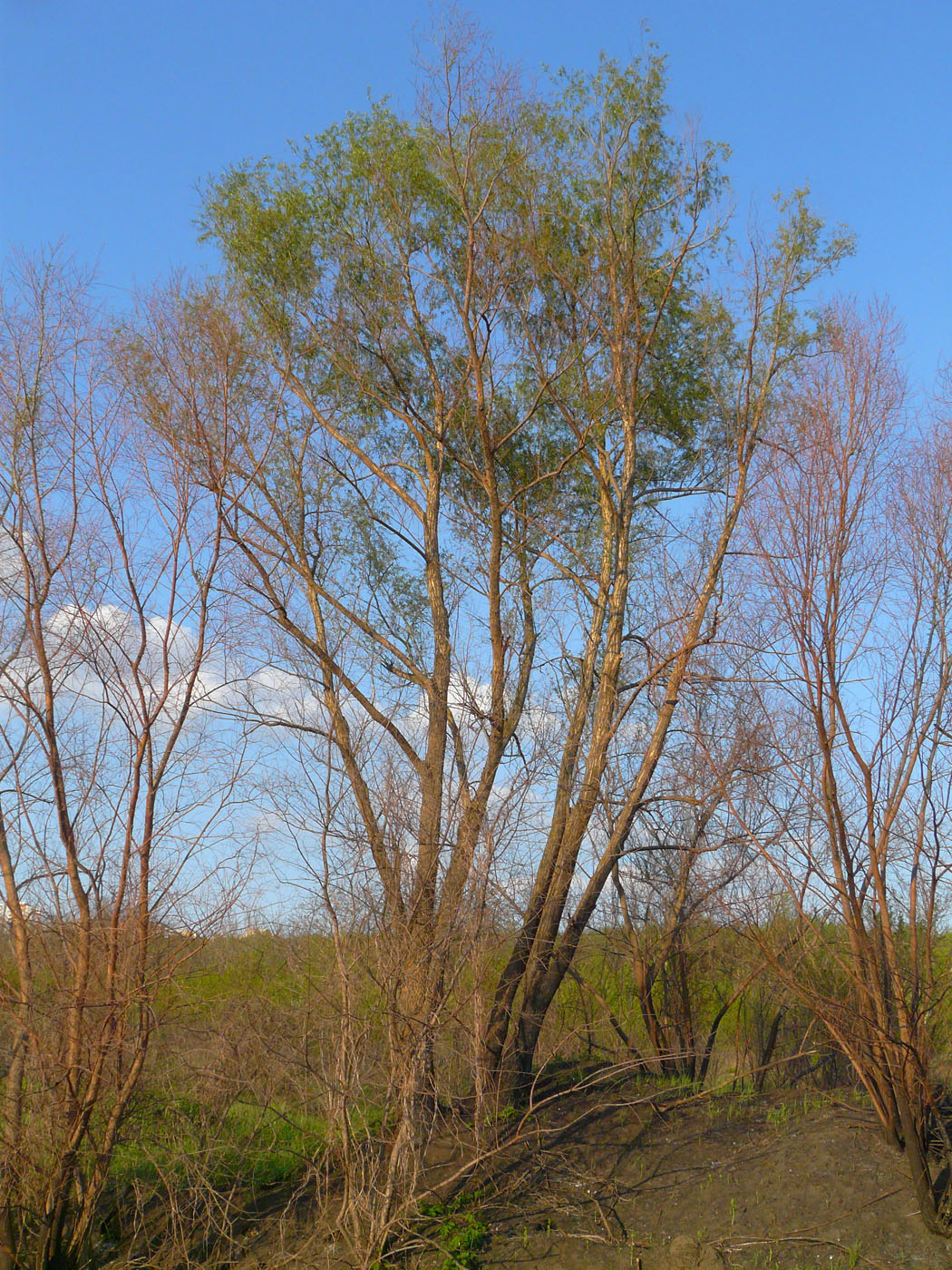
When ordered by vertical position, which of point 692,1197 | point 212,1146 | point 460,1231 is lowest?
point 460,1231

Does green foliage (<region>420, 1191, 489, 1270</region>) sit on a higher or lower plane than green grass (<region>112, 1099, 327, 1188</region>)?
lower

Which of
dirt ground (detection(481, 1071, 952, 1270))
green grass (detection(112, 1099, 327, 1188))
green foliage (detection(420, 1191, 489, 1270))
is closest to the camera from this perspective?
dirt ground (detection(481, 1071, 952, 1270))

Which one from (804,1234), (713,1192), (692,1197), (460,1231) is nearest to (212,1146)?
(460,1231)

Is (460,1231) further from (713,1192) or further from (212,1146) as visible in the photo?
(212,1146)

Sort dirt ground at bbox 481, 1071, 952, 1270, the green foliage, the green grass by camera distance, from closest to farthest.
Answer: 1. dirt ground at bbox 481, 1071, 952, 1270
2. the green foliage
3. the green grass

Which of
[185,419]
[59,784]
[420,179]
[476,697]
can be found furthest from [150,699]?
[420,179]

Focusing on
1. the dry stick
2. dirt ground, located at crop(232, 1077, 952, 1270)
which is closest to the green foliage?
dirt ground, located at crop(232, 1077, 952, 1270)

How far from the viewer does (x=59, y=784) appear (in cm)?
757

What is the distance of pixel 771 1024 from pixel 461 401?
8023 millimetres

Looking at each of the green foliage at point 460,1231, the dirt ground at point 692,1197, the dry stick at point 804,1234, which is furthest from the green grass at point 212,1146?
the dry stick at point 804,1234

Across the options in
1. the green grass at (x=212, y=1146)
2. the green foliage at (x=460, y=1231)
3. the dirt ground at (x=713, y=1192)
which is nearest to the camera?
the dirt ground at (x=713, y=1192)

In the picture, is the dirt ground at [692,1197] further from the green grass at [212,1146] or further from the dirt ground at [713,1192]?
the green grass at [212,1146]

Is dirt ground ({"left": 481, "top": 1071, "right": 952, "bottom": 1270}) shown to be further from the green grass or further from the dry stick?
the green grass

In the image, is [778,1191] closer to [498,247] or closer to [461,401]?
[461,401]
